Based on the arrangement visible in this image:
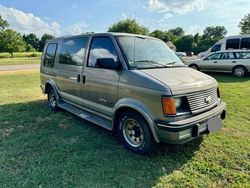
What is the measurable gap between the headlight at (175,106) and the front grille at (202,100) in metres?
0.08

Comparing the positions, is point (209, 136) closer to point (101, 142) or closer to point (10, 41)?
point (101, 142)

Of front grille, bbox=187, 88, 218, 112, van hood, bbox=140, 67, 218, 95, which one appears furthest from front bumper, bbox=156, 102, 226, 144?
van hood, bbox=140, 67, 218, 95

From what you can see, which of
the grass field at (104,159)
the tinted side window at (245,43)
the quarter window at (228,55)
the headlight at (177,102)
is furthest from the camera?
the tinted side window at (245,43)

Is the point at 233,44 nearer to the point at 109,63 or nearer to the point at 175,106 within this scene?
the point at 109,63

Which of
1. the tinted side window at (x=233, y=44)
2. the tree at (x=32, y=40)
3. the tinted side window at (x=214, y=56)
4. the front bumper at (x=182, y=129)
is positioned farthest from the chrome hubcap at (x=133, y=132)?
the tree at (x=32, y=40)

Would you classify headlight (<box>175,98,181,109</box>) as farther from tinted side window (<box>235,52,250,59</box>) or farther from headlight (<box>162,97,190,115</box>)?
tinted side window (<box>235,52,250,59</box>)

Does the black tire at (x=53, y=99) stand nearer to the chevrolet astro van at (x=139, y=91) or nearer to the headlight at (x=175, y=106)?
the chevrolet astro van at (x=139, y=91)

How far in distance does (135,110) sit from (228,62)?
1122 cm

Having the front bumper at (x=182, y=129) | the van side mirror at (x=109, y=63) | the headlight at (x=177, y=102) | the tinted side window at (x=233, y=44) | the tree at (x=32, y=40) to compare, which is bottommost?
the front bumper at (x=182, y=129)

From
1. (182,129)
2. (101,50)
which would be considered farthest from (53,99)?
(182,129)

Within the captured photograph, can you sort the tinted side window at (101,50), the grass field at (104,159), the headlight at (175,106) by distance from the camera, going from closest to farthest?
1. the grass field at (104,159)
2. the headlight at (175,106)
3. the tinted side window at (101,50)

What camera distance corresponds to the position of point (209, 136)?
15.0 ft

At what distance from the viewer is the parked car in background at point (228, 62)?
1273cm

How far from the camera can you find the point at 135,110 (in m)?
3.68
